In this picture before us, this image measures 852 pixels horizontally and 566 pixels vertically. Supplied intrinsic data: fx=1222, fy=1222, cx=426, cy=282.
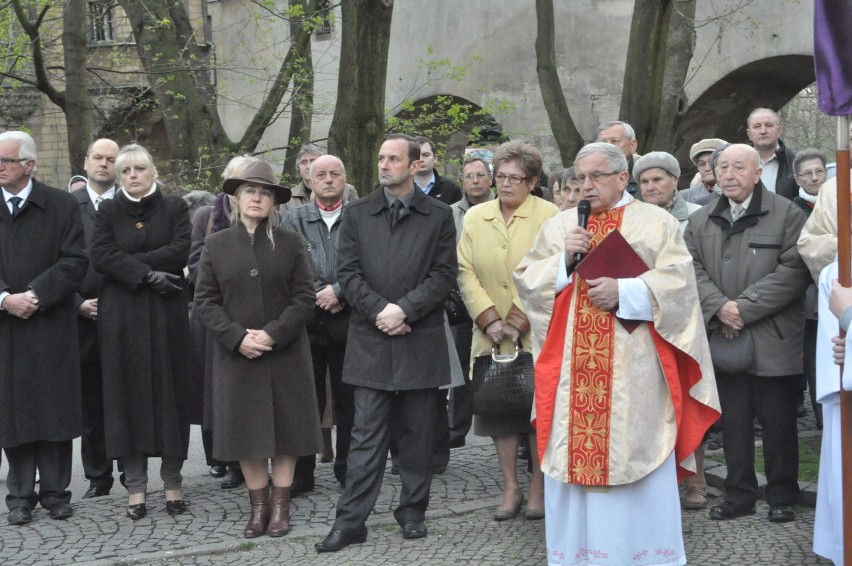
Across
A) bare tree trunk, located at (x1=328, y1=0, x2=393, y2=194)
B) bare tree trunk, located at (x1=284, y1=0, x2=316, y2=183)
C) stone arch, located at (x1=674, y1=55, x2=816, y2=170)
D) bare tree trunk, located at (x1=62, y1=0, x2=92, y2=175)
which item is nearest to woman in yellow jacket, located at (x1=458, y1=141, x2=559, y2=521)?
bare tree trunk, located at (x1=328, y1=0, x2=393, y2=194)

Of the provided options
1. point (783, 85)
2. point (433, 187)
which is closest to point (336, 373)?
point (433, 187)

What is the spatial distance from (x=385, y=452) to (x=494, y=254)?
1.33m

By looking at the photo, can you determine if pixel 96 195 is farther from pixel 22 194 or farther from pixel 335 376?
pixel 335 376

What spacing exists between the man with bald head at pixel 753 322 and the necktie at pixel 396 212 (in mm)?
1734

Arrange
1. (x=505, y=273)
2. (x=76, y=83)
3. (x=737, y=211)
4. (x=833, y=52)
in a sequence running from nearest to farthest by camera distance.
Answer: (x=833, y=52)
(x=737, y=211)
(x=505, y=273)
(x=76, y=83)

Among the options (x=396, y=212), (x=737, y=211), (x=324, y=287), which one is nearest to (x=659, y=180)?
(x=737, y=211)

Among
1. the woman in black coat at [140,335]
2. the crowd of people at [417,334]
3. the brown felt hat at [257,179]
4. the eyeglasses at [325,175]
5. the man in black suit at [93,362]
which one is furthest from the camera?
the man in black suit at [93,362]

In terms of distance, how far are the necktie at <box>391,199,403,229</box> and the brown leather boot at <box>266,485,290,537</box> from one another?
1574mm

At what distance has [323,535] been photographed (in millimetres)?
6645

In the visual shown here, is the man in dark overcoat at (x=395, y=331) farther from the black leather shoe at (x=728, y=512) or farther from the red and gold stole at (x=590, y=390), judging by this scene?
the black leather shoe at (x=728, y=512)

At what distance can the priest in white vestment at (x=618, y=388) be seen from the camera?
564 centimetres

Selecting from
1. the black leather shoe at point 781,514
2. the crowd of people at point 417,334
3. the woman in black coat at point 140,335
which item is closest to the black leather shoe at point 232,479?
the crowd of people at point 417,334

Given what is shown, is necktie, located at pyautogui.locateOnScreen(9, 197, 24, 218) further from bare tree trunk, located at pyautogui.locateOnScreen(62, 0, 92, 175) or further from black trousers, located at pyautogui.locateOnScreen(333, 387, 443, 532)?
bare tree trunk, located at pyautogui.locateOnScreen(62, 0, 92, 175)

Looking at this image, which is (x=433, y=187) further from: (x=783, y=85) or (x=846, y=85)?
(x=783, y=85)
